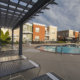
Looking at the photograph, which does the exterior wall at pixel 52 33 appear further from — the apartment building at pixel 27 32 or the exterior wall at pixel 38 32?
the apartment building at pixel 27 32

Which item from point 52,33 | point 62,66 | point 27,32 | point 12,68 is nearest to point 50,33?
point 52,33

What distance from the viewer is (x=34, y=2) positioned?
3.37 meters

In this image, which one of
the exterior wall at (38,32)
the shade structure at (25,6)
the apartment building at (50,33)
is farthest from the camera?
the apartment building at (50,33)

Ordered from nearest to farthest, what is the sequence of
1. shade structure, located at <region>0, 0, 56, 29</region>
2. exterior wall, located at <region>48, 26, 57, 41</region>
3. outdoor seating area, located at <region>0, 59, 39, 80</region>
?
outdoor seating area, located at <region>0, 59, 39, 80</region>
shade structure, located at <region>0, 0, 56, 29</region>
exterior wall, located at <region>48, 26, 57, 41</region>

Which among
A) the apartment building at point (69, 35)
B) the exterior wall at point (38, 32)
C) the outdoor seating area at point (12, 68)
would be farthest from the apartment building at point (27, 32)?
the outdoor seating area at point (12, 68)

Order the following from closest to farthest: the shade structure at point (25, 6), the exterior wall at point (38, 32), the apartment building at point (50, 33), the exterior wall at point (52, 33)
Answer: the shade structure at point (25, 6) → the exterior wall at point (38, 32) → the apartment building at point (50, 33) → the exterior wall at point (52, 33)

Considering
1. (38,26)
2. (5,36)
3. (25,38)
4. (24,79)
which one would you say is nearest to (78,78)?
(24,79)

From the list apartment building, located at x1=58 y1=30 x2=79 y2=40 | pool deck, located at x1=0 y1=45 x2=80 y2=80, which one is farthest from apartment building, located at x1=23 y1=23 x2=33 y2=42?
apartment building, located at x1=58 y1=30 x2=79 y2=40

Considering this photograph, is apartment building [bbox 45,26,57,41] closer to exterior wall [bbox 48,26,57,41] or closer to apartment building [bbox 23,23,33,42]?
exterior wall [bbox 48,26,57,41]

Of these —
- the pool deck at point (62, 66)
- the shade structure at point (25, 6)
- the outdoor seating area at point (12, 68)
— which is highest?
the shade structure at point (25, 6)

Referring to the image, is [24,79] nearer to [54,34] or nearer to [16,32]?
[16,32]


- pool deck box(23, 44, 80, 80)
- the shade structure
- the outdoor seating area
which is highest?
the shade structure

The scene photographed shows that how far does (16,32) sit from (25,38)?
3.65 m

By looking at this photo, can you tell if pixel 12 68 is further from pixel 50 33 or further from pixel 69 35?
pixel 69 35
